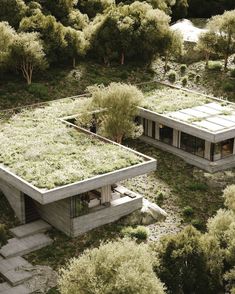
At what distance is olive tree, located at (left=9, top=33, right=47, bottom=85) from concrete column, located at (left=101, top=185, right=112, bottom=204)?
2199 centimetres

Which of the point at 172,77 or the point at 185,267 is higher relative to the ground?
the point at 172,77

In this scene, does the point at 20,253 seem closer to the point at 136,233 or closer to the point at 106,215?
the point at 106,215

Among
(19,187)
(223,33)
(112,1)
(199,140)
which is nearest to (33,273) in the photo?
(19,187)

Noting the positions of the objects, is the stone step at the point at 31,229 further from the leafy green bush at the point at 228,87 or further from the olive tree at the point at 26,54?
the leafy green bush at the point at 228,87

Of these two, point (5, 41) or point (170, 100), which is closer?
point (170, 100)

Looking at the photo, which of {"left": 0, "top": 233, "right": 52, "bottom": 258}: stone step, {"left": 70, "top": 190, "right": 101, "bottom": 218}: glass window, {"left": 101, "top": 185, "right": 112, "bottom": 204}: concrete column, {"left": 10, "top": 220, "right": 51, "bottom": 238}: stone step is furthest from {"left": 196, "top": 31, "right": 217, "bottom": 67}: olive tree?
{"left": 0, "top": 233, "right": 52, "bottom": 258}: stone step

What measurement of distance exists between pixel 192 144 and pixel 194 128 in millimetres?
2162

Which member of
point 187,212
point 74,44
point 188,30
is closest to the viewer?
point 187,212

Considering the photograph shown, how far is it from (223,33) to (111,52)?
13.1 m

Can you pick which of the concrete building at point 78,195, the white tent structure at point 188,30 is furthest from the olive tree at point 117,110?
the white tent structure at point 188,30

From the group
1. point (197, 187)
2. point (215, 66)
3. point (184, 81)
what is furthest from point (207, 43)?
point (197, 187)

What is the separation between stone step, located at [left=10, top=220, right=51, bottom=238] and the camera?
41938mm

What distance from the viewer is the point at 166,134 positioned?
55.2m

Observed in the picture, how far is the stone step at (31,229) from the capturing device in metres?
41.9
